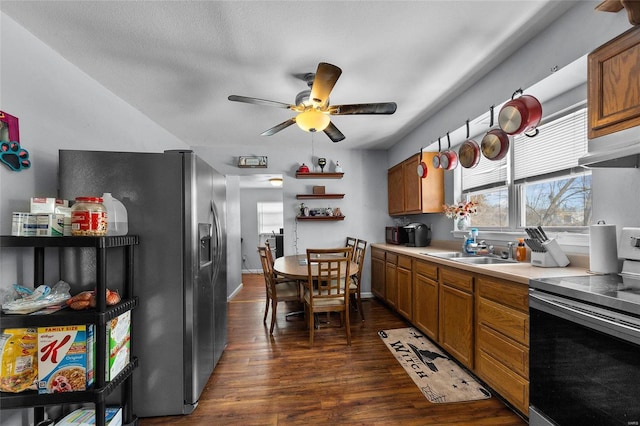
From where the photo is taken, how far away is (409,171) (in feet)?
13.0

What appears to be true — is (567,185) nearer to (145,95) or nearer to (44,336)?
(44,336)

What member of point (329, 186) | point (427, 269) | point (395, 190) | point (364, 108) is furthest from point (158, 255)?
point (395, 190)

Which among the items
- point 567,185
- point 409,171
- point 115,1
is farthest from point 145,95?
point 567,185

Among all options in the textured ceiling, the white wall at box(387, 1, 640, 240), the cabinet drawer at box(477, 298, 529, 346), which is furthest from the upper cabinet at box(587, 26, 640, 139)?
the cabinet drawer at box(477, 298, 529, 346)

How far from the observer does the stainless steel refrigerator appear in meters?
1.81

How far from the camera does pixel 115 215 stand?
1717 mm

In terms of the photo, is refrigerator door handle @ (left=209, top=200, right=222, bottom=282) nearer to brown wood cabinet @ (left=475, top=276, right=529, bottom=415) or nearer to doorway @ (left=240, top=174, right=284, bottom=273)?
brown wood cabinet @ (left=475, top=276, right=529, bottom=415)

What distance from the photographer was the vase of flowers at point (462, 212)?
3129 mm

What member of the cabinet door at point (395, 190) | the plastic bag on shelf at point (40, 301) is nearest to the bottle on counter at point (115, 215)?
the plastic bag on shelf at point (40, 301)

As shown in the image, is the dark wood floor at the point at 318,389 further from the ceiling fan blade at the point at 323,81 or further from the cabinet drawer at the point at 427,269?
the ceiling fan blade at the point at 323,81

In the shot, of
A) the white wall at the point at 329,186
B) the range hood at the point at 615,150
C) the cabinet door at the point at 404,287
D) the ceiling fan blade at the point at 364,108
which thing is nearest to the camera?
the range hood at the point at 615,150

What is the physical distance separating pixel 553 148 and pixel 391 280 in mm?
2255

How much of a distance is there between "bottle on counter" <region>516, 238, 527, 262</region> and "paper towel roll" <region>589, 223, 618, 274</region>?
648mm

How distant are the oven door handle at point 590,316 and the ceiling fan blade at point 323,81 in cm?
172
